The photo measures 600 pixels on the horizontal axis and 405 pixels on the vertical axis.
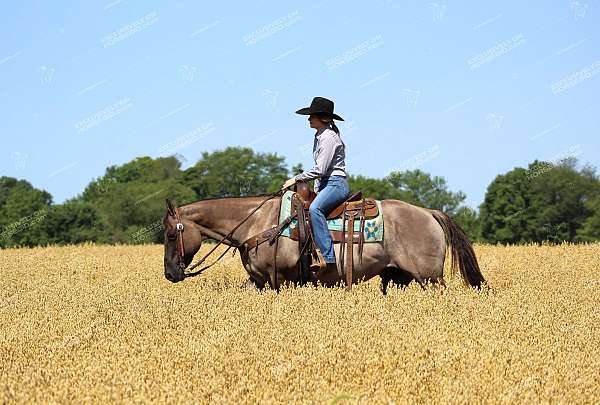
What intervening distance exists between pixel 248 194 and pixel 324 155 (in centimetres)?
6457

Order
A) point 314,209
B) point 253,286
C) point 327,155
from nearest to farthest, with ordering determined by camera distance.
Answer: point 327,155
point 314,209
point 253,286

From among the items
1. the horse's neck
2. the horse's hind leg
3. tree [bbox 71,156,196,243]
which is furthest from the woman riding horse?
tree [bbox 71,156,196,243]

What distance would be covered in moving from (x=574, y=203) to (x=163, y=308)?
61744mm

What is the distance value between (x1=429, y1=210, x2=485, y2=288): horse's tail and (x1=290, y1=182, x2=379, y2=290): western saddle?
3.07ft

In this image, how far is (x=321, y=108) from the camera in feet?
30.5

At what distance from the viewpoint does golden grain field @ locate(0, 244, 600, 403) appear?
4977mm

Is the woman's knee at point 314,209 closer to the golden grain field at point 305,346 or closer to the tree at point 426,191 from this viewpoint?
the golden grain field at point 305,346

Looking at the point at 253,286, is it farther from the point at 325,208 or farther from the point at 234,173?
the point at 234,173

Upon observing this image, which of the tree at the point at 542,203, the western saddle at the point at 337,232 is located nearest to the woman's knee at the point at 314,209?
the western saddle at the point at 337,232

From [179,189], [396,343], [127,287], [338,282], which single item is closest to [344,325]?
[396,343]

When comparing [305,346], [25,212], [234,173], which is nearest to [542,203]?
[234,173]

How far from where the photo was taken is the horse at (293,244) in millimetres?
9438

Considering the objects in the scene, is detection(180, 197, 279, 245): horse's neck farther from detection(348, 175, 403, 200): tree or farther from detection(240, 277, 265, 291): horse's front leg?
detection(348, 175, 403, 200): tree

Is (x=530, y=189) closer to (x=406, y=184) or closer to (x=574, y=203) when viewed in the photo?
(x=574, y=203)
